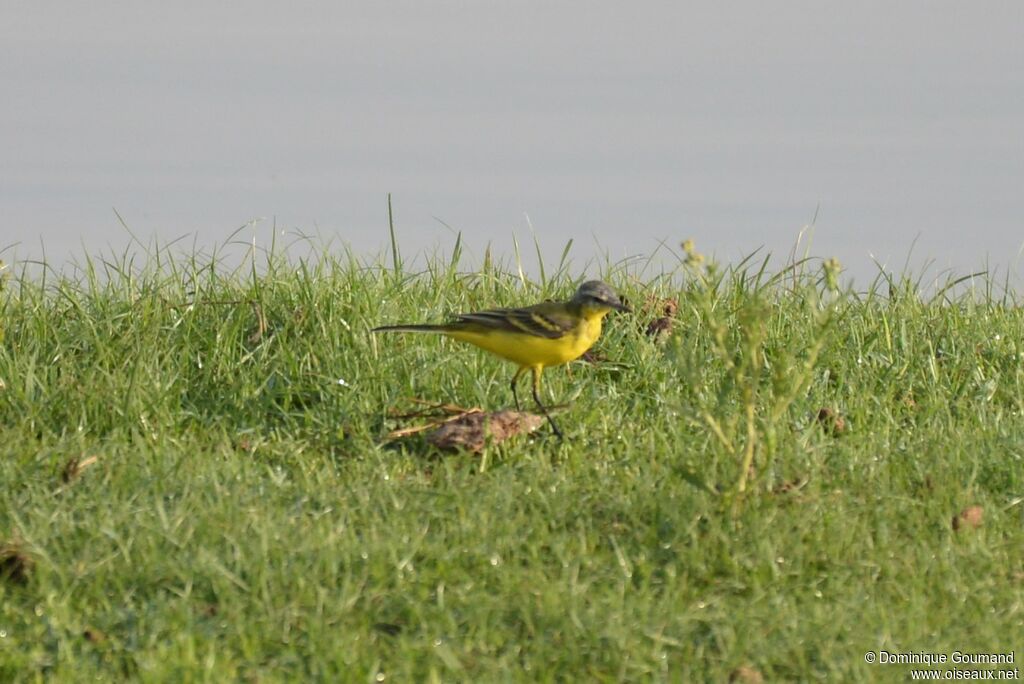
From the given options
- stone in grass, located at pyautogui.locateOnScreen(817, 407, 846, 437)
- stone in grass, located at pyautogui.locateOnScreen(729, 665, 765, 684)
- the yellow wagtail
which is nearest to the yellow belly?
the yellow wagtail

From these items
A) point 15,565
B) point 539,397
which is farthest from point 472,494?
point 15,565

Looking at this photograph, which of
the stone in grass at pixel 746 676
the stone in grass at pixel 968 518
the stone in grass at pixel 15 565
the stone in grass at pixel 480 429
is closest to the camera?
the stone in grass at pixel 746 676

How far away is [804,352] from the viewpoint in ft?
28.9

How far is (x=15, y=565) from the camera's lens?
5.81 metres

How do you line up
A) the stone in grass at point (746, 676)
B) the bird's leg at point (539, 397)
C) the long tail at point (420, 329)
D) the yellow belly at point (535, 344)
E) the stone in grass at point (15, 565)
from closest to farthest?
the stone in grass at point (746, 676), the stone in grass at point (15, 565), the bird's leg at point (539, 397), the yellow belly at point (535, 344), the long tail at point (420, 329)

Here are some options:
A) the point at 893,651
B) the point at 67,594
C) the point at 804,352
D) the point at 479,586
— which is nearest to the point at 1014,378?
the point at 804,352

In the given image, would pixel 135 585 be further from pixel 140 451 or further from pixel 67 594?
pixel 140 451

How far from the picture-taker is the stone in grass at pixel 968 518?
6398 mm

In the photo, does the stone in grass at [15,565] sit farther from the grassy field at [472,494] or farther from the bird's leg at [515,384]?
the bird's leg at [515,384]

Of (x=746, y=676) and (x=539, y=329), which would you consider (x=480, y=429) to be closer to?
(x=539, y=329)

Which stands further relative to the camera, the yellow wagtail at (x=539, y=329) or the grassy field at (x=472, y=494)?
the yellow wagtail at (x=539, y=329)

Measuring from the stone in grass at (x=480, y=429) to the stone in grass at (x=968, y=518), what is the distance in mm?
2143

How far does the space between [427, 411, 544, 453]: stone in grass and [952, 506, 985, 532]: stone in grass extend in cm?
214

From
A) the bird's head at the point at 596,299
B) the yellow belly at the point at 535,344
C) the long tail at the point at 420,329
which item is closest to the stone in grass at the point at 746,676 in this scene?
the yellow belly at the point at 535,344
